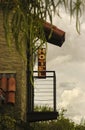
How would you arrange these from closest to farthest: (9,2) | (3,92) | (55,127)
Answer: (9,2) → (3,92) → (55,127)

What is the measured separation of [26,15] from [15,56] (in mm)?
14264

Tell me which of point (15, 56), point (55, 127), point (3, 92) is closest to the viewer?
point (3, 92)

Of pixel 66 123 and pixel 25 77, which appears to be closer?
pixel 25 77

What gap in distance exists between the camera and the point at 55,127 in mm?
40062

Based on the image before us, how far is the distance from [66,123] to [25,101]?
70.5 ft

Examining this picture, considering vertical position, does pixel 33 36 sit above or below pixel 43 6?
below

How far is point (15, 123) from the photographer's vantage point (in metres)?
18.1

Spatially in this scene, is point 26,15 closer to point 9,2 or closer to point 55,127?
point 9,2

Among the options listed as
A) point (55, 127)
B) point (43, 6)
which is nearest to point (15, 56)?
point (43, 6)

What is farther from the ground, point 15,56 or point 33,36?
point 15,56

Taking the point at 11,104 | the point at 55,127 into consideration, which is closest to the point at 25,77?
the point at 11,104

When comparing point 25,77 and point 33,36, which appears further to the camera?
point 25,77

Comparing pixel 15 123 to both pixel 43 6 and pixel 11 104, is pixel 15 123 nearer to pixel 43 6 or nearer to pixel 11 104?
pixel 11 104

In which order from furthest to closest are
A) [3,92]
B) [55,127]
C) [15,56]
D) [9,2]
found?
[55,127]
[15,56]
[3,92]
[9,2]
